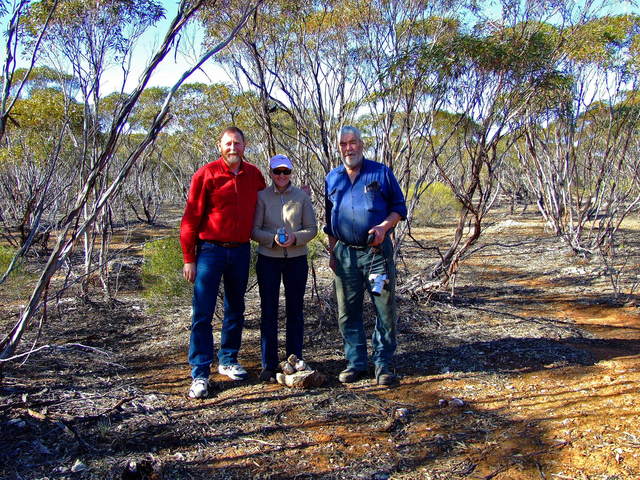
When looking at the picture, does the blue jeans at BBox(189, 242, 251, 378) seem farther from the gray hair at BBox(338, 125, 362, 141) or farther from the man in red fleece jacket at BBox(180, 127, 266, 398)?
the gray hair at BBox(338, 125, 362, 141)

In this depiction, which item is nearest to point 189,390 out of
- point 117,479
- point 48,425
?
point 48,425

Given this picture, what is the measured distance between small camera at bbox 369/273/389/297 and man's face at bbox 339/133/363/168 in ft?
2.25

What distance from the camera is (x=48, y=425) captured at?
8.46ft

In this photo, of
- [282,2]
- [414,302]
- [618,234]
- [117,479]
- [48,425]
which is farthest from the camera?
[618,234]

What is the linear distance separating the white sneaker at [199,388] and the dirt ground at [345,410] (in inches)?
2.3

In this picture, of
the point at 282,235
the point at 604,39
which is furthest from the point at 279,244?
the point at 604,39

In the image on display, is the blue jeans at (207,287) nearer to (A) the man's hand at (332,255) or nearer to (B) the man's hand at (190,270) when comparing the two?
(B) the man's hand at (190,270)

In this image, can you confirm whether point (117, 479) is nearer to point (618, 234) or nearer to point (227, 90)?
point (227, 90)

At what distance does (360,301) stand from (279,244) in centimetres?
64

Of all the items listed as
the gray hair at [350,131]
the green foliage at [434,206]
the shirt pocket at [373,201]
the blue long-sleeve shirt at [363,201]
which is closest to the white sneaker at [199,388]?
the blue long-sleeve shirt at [363,201]

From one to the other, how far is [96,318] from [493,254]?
730cm

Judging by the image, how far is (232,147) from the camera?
3018mm

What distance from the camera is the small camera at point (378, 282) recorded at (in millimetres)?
3152

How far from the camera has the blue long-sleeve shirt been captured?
313cm
